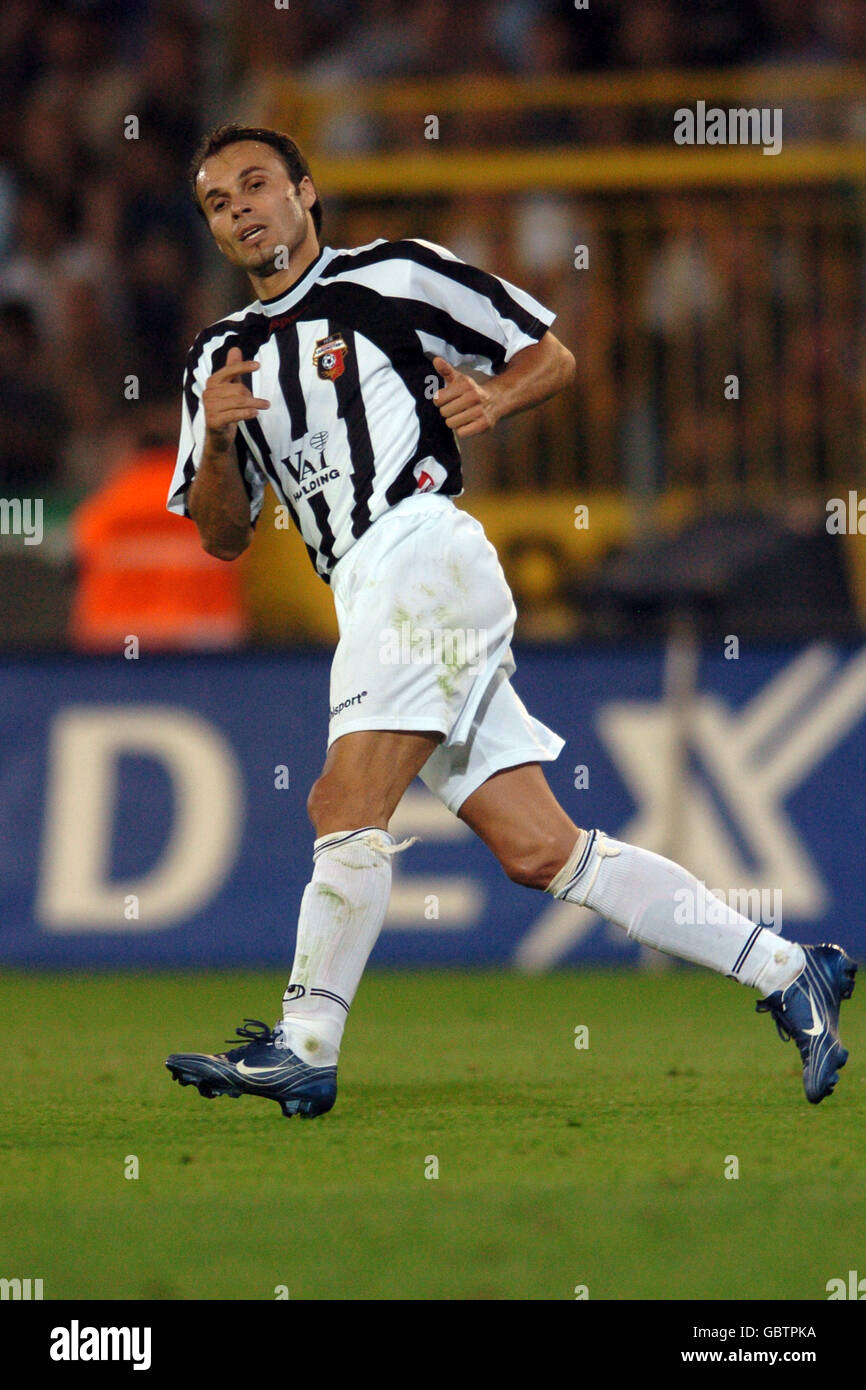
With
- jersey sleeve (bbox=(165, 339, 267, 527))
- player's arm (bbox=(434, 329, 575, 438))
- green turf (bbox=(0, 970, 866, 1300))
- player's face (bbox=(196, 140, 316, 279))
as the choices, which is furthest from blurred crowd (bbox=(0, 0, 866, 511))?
player's arm (bbox=(434, 329, 575, 438))

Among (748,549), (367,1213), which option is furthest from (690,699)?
(367,1213)

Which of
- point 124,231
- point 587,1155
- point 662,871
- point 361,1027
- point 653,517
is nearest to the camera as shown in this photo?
point 587,1155

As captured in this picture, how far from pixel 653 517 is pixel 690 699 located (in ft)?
7.46

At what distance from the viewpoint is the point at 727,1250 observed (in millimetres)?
2904

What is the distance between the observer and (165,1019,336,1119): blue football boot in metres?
3.95

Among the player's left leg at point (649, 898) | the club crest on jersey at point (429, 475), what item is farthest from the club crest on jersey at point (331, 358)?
the player's left leg at point (649, 898)

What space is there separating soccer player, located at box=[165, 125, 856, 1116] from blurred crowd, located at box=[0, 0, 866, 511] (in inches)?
230

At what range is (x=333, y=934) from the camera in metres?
4.01

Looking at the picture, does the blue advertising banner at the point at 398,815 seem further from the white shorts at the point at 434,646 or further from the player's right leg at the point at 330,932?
the player's right leg at the point at 330,932

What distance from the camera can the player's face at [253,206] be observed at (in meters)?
4.23

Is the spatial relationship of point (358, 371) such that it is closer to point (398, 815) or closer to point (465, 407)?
point (465, 407)

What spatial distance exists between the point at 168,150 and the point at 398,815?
530cm

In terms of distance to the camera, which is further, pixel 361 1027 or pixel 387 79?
pixel 387 79

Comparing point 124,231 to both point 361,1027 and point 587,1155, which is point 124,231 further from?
point 587,1155
